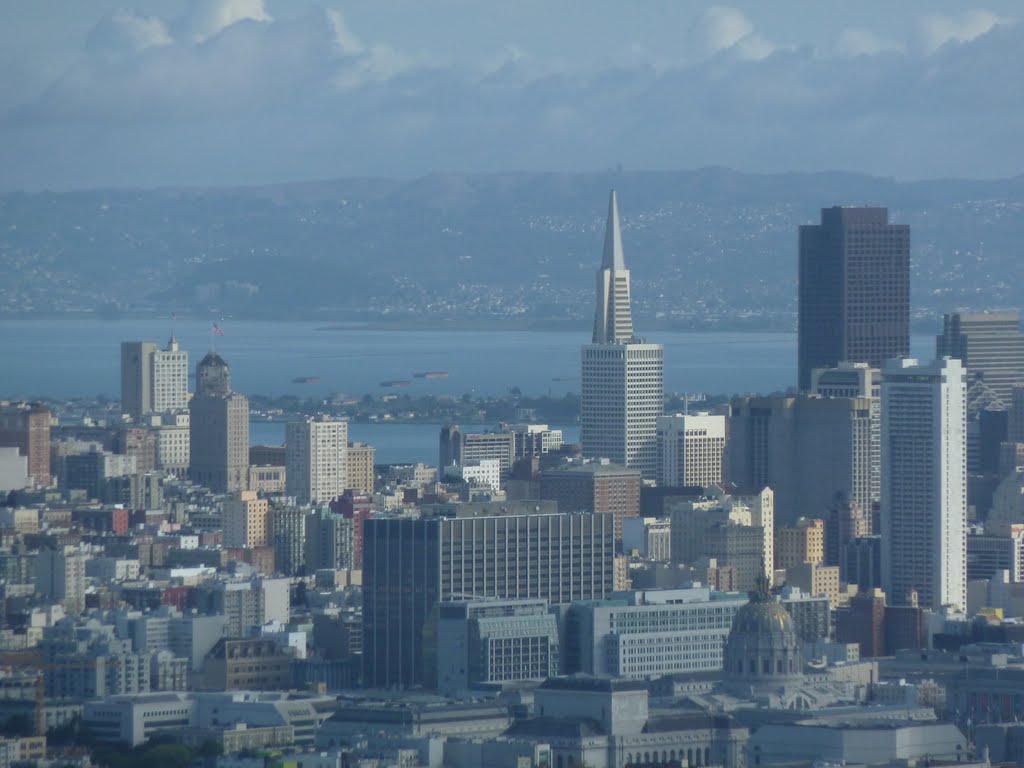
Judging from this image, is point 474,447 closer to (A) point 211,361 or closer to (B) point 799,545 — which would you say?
(A) point 211,361

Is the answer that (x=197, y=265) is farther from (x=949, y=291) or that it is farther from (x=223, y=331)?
(x=949, y=291)

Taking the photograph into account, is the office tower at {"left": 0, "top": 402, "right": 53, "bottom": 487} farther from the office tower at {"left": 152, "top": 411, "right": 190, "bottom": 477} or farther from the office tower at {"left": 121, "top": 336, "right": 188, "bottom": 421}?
the office tower at {"left": 121, "top": 336, "right": 188, "bottom": 421}

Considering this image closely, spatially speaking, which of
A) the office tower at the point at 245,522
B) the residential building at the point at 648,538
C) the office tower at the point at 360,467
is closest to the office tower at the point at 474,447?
the office tower at the point at 360,467

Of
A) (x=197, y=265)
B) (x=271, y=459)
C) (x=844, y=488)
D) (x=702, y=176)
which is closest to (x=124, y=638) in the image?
(x=844, y=488)

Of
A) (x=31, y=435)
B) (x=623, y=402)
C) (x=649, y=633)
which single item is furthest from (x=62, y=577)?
(x=623, y=402)

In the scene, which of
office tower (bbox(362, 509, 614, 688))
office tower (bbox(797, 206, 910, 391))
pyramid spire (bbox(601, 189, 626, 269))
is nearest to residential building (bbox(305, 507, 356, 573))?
office tower (bbox(362, 509, 614, 688))

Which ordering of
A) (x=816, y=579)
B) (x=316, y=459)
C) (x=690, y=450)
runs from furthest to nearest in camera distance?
(x=316, y=459) < (x=690, y=450) < (x=816, y=579)

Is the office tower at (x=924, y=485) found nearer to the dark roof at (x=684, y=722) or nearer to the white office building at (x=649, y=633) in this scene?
the white office building at (x=649, y=633)
